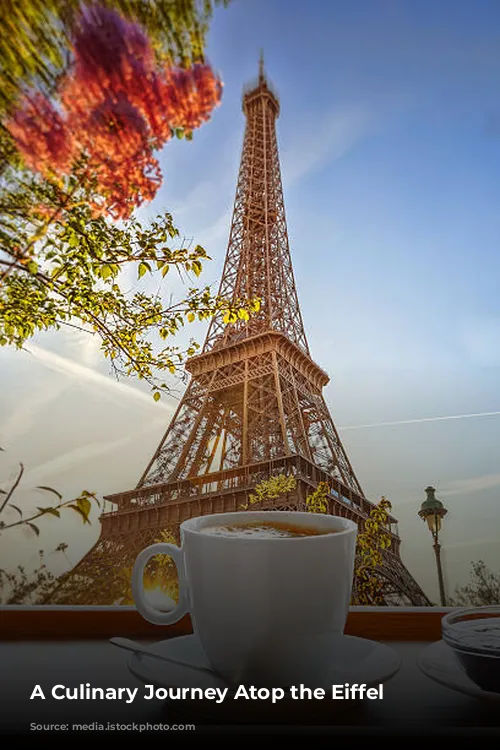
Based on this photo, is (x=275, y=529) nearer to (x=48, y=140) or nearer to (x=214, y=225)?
(x=48, y=140)

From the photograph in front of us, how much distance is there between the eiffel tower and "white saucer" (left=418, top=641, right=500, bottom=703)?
4.21 ft

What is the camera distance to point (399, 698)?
39 cm

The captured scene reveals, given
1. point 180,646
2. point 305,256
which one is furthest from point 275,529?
point 305,256

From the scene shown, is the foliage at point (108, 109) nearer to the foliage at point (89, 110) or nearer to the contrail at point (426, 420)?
the foliage at point (89, 110)

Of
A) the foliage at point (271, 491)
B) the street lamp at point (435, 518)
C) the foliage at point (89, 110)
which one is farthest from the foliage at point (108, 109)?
the foliage at point (271, 491)

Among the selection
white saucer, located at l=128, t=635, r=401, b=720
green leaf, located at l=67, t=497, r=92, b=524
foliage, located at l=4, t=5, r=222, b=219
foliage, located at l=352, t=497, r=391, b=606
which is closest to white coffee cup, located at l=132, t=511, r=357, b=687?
white saucer, located at l=128, t=635, r=401, b=720

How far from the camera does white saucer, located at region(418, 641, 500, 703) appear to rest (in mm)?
369

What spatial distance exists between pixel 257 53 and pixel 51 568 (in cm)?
119

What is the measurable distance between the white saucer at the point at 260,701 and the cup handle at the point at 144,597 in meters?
0.02

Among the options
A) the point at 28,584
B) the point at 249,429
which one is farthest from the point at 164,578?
the point at 249,429

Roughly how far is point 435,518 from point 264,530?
1.31m

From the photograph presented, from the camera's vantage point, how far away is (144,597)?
424 millimetres

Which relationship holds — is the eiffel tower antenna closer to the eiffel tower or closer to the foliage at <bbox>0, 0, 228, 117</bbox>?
the foliage at <bbox>0, 0, 228, 117</bbox>

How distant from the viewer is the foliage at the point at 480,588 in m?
1.62
